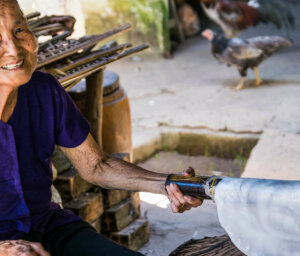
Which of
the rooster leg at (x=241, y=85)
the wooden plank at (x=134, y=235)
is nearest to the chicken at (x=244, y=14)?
the rooster leg at (x=241, y=85)

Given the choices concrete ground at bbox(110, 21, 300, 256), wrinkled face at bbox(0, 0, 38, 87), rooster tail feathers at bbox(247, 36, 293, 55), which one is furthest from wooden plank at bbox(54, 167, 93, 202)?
rooster tail feathers at bbox(247, 36, 293, 55)

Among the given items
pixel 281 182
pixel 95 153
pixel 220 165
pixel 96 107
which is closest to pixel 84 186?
pixel 96 107

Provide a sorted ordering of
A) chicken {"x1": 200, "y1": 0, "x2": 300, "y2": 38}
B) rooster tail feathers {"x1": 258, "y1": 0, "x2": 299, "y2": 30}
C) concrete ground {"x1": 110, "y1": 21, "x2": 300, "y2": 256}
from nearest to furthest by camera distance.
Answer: concrete ground {"x1": 110, "y1": 21, "x2": 300, "y2": 256} → chicken {"x1": 200, "y1": 0, "x2": 300, "y2": 38} → rooster tail feathers {"x1": 258, "y1": 0, "x2": 299, "y2": 30}

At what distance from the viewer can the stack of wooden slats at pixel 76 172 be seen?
10.0 feet

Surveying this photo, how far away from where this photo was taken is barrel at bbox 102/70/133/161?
3.81 m

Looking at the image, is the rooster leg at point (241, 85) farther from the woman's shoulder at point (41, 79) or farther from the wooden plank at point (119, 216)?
the woman's shoulder at point (41, 79)

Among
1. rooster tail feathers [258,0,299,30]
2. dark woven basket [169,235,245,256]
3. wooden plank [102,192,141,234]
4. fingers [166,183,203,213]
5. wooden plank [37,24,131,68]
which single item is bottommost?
rooster tail feathers [258,0,299,30]

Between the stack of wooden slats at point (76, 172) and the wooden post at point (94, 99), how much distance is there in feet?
0.54

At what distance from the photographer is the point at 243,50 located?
745 cm

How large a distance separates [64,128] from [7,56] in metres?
0.34

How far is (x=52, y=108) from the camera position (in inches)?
82.1

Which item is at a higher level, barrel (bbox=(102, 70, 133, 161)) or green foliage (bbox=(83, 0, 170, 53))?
barrel (bbox=(102, 70, 133, 161))

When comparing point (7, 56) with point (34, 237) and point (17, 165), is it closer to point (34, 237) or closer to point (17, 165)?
point (17, 165)

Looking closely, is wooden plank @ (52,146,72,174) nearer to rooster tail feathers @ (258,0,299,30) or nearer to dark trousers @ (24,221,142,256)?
dark trousers @ (24,221,142,256)
